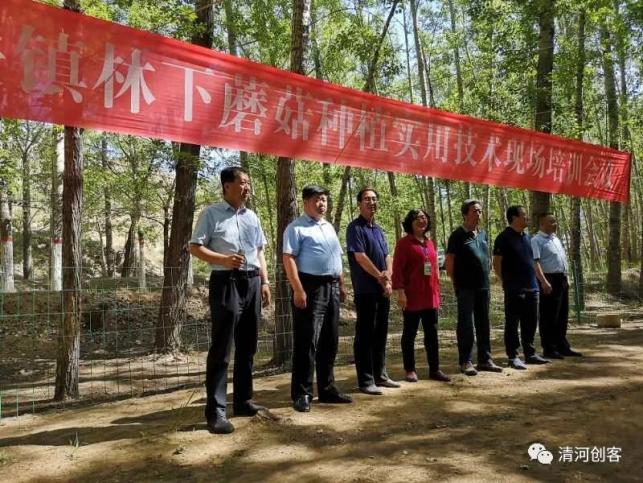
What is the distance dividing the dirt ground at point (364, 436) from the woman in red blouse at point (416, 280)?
47 cm

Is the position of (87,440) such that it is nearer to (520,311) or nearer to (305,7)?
(520,311)

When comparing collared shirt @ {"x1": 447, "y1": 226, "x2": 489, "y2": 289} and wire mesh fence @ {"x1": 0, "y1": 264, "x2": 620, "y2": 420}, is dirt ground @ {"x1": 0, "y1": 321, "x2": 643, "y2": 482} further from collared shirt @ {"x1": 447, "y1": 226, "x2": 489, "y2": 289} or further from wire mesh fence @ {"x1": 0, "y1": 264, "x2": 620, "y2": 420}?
wire mesh fence @ {"x1": 0, "y1": 264, "x2": 620, "y2": 420}

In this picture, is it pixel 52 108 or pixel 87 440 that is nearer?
pixel 87 440

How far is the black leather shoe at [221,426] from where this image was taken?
3141mm

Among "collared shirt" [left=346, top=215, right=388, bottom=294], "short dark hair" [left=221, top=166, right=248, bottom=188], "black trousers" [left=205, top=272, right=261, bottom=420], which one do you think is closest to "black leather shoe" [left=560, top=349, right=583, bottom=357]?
"collared shirt" [left=346, top=215, right=388, bottom=294]

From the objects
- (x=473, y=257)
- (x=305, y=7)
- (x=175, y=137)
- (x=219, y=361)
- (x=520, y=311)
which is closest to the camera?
(x=219, y=361)

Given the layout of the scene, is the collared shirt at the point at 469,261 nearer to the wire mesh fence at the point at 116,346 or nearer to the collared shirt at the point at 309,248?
the collared shirt at the point at 309,248

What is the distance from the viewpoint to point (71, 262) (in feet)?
16.9

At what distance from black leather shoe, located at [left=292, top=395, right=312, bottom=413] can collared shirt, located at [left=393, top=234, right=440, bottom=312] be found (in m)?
1.22

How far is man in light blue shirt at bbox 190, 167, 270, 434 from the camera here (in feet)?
10.5

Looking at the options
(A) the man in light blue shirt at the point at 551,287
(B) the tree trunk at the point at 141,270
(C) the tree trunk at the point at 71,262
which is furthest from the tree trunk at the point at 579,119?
(B) the tree trunk at the point at 141,270

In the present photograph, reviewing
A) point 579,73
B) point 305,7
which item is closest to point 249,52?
point 579,73

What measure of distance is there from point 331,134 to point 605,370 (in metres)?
3.30

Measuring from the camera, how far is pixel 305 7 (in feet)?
18.7
